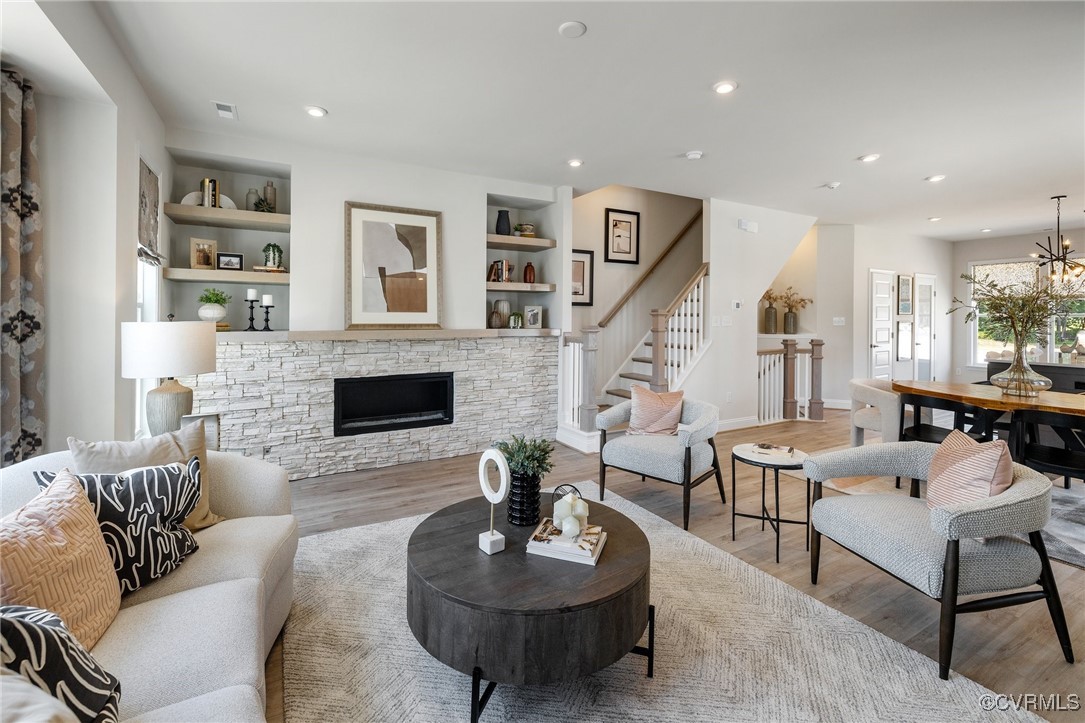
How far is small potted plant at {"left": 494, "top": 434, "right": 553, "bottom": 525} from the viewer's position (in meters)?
2.09

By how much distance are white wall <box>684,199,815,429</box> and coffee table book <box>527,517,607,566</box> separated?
13.5 ft

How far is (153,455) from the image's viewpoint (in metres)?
1.97

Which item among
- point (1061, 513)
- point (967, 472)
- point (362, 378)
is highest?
point (362, 378)

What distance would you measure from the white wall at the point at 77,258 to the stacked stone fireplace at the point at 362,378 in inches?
47.7

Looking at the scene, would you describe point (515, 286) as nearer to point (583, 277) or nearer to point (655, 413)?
point (583, 277)

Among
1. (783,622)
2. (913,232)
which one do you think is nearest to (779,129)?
(783,622)

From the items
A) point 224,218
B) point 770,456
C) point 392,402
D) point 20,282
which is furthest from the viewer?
point 392,402

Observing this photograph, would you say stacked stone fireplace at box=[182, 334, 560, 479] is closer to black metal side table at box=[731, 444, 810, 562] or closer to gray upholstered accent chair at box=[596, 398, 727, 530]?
gray upholstered accent chair at box=[596, 398, 727, 530]

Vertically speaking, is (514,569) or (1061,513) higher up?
(514,569)

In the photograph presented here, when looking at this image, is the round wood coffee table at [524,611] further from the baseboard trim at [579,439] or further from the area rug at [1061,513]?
the baseboard trim at [579,439]

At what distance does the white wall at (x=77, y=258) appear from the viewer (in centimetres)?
247

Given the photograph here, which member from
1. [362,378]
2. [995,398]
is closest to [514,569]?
[362,378]

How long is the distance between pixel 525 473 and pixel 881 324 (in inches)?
308

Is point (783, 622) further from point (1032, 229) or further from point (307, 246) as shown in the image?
point (1032, 229)
